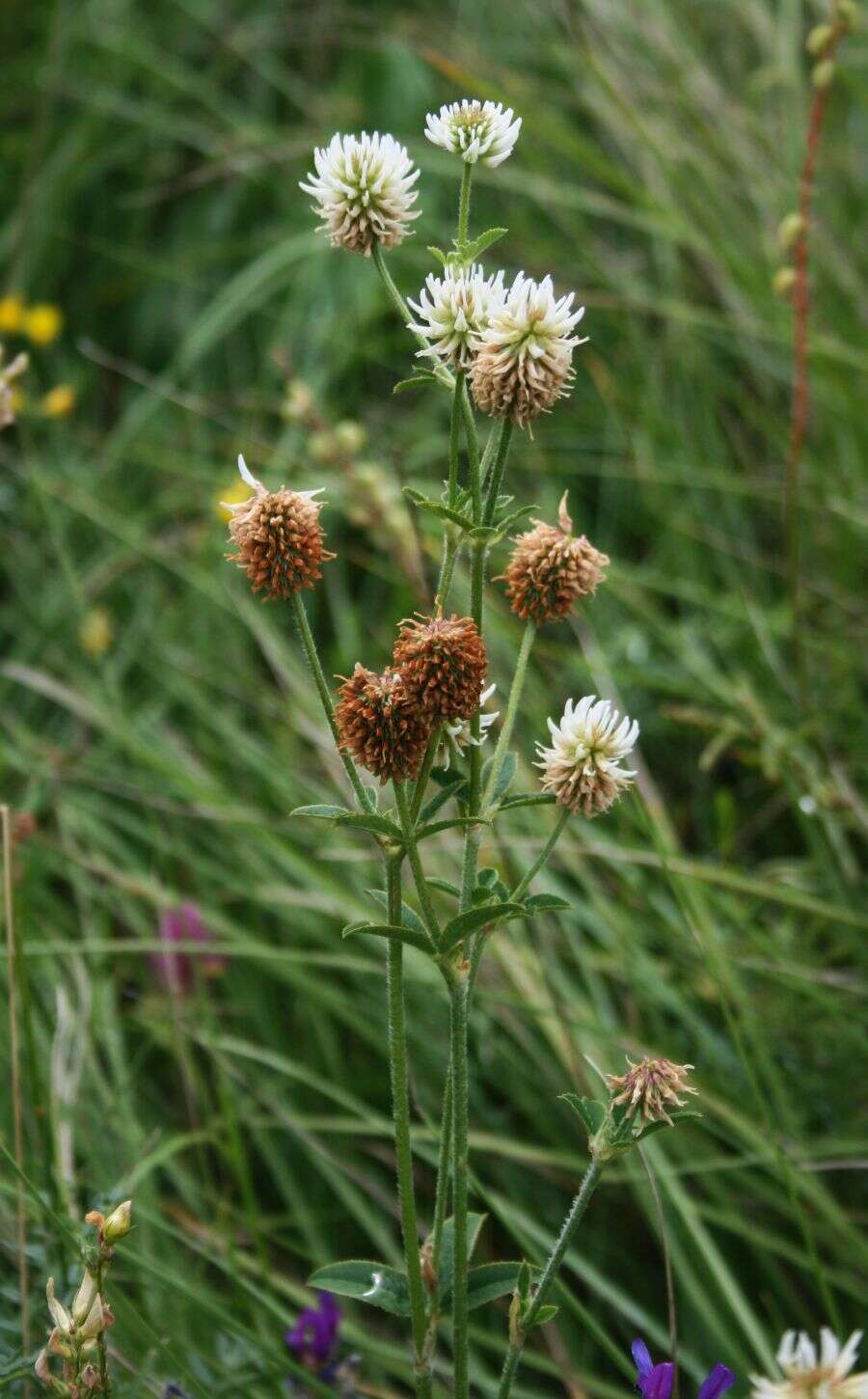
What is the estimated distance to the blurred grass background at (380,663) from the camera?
152 cm

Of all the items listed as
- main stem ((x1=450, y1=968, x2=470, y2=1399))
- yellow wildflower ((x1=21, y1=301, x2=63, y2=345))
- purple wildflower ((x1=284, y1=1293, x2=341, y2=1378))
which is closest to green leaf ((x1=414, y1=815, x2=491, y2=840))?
main stem ((x1=450, y1=968, x2=470, y2=1399))

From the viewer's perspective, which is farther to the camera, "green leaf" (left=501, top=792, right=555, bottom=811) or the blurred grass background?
the blurred grass background

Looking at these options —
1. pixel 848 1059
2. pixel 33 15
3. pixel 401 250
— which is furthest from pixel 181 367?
pixel 848 1059

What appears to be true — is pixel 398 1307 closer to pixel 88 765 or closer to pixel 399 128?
pixel 88 765

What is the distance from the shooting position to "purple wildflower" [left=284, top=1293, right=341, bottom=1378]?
125 centimetres

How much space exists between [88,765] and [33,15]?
6.76ft

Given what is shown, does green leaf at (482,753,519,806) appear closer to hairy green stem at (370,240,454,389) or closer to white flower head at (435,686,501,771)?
white flower head at (435,686,501,771)

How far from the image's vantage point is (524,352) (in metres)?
0.84

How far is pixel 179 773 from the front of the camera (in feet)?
6.30

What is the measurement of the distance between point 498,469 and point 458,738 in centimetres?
18

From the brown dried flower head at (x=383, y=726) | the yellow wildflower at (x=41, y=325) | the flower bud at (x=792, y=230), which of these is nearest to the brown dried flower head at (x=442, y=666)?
the brown dried flower head at (x=383, y=726)

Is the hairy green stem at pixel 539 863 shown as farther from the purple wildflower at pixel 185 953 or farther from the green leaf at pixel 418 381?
the purple wildflower at pixel 185 953

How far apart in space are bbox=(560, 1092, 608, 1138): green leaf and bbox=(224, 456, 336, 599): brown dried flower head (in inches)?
14.9

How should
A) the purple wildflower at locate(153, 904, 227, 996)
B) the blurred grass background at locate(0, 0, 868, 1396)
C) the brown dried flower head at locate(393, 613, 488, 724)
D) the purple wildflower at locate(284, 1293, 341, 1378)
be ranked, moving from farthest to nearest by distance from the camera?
the purple wildflower at locate(153, 904, 227, 996) < the blurred grass background at locate(0, 0, 868, 1396) < the purple wildflower at locate(284, 1293, 341, 1378) < the brown dried flower head at locate(393, 613, 488, 724)
